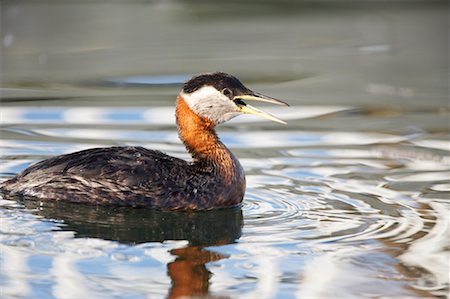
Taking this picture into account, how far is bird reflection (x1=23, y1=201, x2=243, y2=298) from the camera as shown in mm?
6809

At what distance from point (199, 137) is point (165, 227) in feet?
3.46

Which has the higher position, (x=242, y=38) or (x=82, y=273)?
(x=242, y=38)

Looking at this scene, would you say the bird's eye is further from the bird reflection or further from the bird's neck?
the bird reflection

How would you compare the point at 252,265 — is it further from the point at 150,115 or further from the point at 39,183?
the point at 150,115

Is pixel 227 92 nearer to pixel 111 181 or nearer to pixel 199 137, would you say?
pixel 199 137

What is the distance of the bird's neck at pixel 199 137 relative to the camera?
8367 millimetres

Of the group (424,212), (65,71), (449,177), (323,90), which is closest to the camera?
(424,212)

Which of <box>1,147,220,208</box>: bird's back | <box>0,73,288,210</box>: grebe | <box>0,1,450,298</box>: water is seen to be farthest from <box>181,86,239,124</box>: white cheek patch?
<box>0,1,450,298</box>: water

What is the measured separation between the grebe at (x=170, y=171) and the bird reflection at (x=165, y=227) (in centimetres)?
9

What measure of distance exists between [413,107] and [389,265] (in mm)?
5516

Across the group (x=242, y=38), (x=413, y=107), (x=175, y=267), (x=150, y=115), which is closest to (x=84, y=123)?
(x=150, y=115)

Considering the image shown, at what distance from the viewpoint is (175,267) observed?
6.57 meters

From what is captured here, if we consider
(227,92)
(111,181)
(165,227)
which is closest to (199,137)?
(227,92)

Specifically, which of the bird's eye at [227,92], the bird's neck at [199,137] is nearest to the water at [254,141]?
the bird's neck at [199,137]
